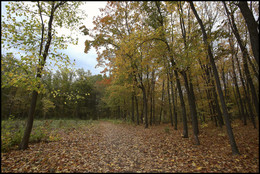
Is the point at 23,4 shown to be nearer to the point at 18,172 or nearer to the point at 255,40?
the point at 18,172

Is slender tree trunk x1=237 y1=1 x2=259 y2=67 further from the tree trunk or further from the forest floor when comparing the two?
the tree trunk

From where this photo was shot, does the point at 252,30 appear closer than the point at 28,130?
Yes

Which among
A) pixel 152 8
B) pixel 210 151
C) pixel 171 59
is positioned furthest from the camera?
pixel 152 8

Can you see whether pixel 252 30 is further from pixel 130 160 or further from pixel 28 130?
pixel 28 130

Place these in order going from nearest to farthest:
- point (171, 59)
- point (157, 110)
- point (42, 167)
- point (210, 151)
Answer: point (42, 167) → point (210, 151) → point (171, 59) → point (157, 110)

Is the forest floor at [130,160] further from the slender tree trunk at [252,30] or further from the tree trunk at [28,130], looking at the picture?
the slender tree trunk at [252,30]

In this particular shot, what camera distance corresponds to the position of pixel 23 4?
6168 mm

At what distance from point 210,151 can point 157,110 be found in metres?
20.6

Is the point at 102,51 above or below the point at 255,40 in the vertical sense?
above

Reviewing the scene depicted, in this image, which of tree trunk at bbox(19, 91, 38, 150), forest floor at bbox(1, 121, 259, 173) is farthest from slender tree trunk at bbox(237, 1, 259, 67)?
tree trunk at bbox(19, 91, 38, 150)

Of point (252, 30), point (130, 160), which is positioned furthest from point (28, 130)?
point (252, 30)

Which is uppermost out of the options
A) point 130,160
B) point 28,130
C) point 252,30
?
point 252,30

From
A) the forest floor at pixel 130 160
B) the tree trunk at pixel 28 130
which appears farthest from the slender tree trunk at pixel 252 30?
the tree trunk at pixel 28 130

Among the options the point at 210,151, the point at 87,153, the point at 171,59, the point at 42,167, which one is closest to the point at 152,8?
the point at 171,59
